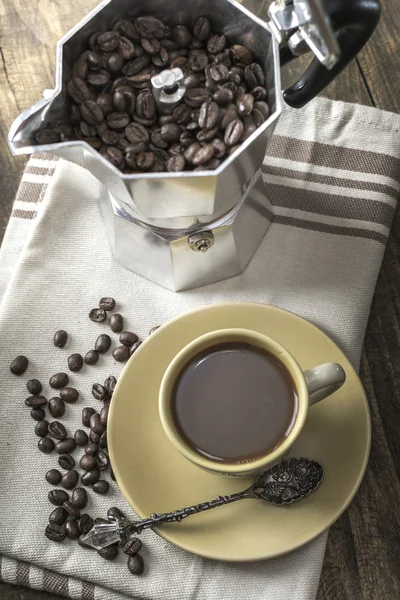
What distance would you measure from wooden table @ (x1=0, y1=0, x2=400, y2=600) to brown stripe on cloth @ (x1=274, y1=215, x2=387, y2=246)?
46 millimetres

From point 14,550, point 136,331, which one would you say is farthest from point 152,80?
point 14,550

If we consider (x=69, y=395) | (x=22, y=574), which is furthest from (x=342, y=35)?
(x=22, y=574)

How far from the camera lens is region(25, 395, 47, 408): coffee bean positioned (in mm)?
982

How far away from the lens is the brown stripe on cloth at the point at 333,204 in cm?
108

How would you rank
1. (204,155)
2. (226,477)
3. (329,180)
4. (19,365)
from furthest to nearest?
(329,180) < (19,365) < (226,477) < (204,155)

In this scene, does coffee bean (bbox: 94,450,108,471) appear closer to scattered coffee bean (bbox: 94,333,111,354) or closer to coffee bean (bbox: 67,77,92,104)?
scattered coffee bean (bbox: 94,333,111,354)

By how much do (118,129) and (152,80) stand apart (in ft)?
0.25

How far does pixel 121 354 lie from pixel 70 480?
0.62 feet

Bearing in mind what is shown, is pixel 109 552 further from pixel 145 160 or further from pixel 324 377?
pixel 145 160

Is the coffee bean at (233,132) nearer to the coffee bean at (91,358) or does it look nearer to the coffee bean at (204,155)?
the coffee bean at (204,155)

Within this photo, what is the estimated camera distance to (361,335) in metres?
1.02

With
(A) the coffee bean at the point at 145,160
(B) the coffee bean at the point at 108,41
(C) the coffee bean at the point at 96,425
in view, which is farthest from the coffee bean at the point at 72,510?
(B) the coffee bean at the point at 108,41

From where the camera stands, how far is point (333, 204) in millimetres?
1095

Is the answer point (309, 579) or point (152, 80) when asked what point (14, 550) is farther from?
point (152, 80)
